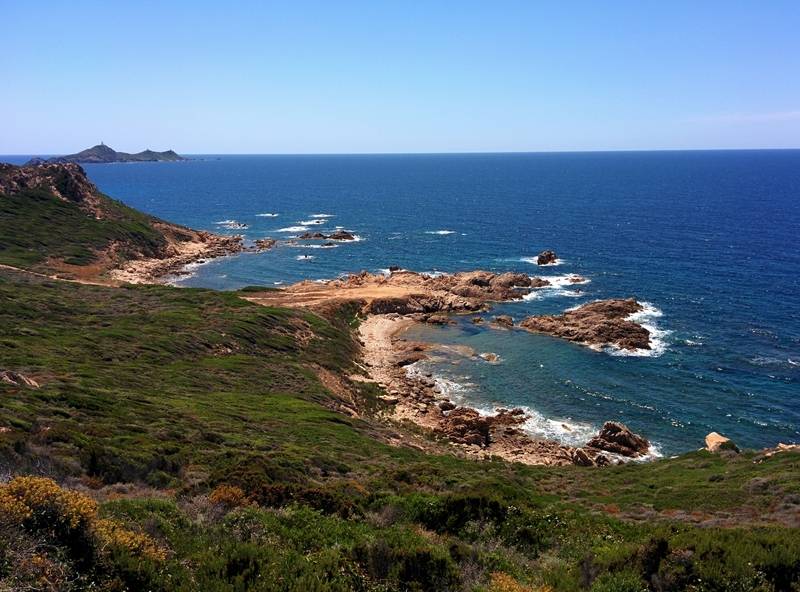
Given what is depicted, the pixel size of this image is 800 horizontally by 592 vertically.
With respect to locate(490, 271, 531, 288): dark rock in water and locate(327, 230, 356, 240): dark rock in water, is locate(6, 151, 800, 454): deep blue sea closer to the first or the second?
locate(327, 230, 356, 240): dark rock in water

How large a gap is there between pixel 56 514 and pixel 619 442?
130 feet

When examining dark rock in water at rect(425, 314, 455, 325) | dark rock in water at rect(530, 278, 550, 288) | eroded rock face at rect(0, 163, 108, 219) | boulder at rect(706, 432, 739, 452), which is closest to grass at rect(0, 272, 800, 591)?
boulder at rect(706, 432, 739, 452)

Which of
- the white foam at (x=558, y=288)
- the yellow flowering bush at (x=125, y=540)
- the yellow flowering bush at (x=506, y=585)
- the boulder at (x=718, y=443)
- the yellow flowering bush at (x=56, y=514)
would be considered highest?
the yellow flowering bush at (x=56, y=514)

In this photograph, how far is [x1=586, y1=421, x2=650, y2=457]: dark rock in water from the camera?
41.7 metres

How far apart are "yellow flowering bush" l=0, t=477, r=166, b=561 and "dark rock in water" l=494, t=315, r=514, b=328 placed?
6189 cm

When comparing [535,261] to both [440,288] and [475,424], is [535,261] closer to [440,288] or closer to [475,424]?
[440,288]

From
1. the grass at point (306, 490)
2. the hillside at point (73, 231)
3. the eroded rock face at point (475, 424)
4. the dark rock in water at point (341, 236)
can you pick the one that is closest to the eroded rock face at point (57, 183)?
the hillside at point (73, 231)

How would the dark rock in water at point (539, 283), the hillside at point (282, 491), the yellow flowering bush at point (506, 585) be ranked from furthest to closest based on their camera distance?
1. the dark rock in water at point (539, 283)
2. the yellow flowering bush at point (506, 585)
3. the hillside at point (282, 491)

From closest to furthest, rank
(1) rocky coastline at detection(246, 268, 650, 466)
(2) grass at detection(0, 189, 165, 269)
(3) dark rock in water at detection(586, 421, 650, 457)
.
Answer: (3) dark rock in water at detection(586, 421, 650, 457) → (1) rocky coastline at detection(246, 268, 650, 466) → (2) grass at detection(0, 189, 165, 269)

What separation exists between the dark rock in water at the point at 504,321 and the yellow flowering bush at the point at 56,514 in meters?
61.9

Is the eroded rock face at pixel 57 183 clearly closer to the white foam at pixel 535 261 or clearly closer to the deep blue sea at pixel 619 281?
the deep blue sea at pixel 619 281

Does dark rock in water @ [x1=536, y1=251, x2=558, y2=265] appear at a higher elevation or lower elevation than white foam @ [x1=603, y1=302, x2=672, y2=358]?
higher

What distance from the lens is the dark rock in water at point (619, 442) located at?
41.7 metres

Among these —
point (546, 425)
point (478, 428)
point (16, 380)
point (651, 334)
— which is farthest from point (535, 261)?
point (16, 380)
